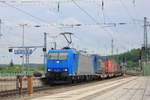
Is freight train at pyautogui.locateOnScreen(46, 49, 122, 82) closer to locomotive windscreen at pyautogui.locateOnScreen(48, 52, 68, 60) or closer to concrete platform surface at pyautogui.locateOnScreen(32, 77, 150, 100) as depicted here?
locomotive windscreen at pyautogui.locateOnScreen(48, 52, 68, 60)

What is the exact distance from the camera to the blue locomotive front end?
32750mm

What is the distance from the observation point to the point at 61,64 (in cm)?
3347

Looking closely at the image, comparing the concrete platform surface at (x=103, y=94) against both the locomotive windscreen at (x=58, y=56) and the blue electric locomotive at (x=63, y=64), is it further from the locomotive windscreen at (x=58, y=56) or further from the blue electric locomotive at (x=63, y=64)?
the locomotive windscreen at (x=58, y=56)

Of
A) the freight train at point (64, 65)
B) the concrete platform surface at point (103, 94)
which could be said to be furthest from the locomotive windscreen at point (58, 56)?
the concrete platform surface at point (103, 94)

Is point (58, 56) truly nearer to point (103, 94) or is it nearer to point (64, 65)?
point (64, 65)

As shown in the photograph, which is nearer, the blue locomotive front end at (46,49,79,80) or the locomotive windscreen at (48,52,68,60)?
the blue locomotive front end at (46,49,79,80)

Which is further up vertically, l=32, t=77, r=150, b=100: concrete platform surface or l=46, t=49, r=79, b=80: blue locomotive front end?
l=46, t=49, r=79, b=80: blue locomotive front end

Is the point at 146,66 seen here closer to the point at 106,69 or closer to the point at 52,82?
the point at 106,69

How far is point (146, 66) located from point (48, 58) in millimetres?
71464

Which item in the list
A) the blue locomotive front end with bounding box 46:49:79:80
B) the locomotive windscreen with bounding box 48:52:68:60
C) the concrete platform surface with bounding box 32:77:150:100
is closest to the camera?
the concrete platform surface with bounding box 32:77:150:100

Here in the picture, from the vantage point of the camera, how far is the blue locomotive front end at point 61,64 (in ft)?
107

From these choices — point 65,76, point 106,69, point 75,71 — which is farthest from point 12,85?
point 106,69

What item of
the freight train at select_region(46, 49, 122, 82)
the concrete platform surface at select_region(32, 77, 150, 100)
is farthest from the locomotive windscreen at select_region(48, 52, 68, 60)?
the concrete platform surface at select_region(32, 77, 150, 100)

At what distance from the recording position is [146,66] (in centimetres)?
10150
